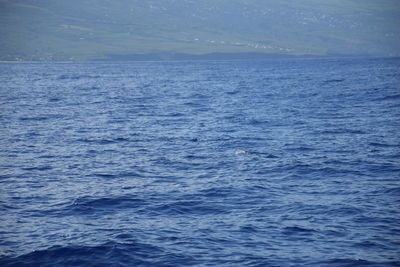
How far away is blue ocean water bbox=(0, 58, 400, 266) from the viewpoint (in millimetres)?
18109

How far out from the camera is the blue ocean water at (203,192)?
713 inches

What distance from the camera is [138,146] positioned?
39500mm

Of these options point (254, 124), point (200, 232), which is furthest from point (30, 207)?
point (254, 124)

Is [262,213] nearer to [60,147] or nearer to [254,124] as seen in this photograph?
[60,147]

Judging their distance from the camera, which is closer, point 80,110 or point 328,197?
point 328,197

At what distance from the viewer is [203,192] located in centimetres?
2594

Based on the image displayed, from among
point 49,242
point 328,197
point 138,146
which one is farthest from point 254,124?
point 49,242

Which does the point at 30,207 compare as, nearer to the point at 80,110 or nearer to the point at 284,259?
the point at 284,259

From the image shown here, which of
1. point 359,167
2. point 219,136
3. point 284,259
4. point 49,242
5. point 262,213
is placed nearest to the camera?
→ point 284,259

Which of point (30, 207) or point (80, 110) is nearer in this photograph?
point (30, 207)

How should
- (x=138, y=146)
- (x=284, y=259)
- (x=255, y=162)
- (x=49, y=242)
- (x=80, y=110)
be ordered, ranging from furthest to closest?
(x=80, y=110) → (x=138, y=146) → (x=255, y=162) → (x=49, y=242) → (x=284, y=259)

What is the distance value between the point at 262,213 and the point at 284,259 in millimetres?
5069

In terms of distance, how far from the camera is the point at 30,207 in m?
23.8

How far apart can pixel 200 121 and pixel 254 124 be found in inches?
278
